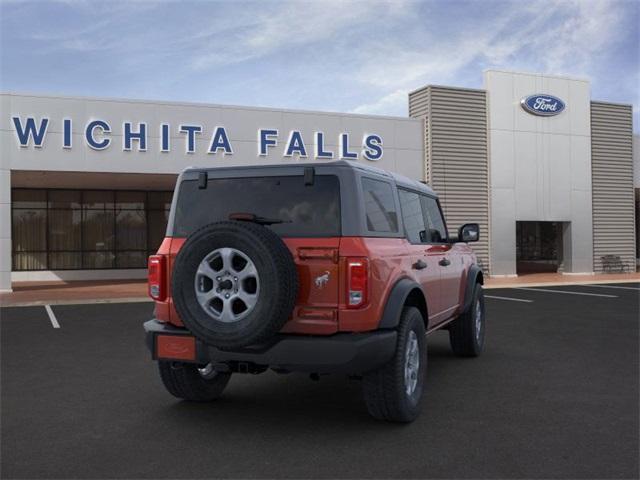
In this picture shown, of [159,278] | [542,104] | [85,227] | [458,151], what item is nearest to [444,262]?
[159,278]

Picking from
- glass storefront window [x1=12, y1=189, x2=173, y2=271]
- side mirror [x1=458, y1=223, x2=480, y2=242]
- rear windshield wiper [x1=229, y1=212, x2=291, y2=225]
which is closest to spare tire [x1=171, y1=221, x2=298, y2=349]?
rear windshield wiper [x1=229, y1=212, x2=291, y2=225]

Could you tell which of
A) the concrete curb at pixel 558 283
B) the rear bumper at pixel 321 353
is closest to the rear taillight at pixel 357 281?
the rear bumper at pixel 321 353

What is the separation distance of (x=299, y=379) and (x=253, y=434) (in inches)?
75.4

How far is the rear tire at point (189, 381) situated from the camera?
5.40m

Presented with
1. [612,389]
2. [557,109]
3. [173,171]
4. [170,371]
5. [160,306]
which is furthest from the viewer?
[557,109]

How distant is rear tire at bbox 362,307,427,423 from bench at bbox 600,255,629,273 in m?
21.7

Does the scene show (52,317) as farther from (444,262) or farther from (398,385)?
(398,385)

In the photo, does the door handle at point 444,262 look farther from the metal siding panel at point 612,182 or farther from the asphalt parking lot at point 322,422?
the metal siding panel at point 612,182

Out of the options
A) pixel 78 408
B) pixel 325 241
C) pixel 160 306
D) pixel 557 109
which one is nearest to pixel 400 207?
pixel 325 241

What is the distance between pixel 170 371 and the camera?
541 centimetres

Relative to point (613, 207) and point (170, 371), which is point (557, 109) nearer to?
point (613, 207)

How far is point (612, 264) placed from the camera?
24.5 m

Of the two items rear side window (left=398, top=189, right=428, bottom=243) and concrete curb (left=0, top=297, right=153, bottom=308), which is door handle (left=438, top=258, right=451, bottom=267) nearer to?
rear side window (left=398, top=189, right=428, bottom=243)

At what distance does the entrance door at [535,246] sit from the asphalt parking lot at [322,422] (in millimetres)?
20340
